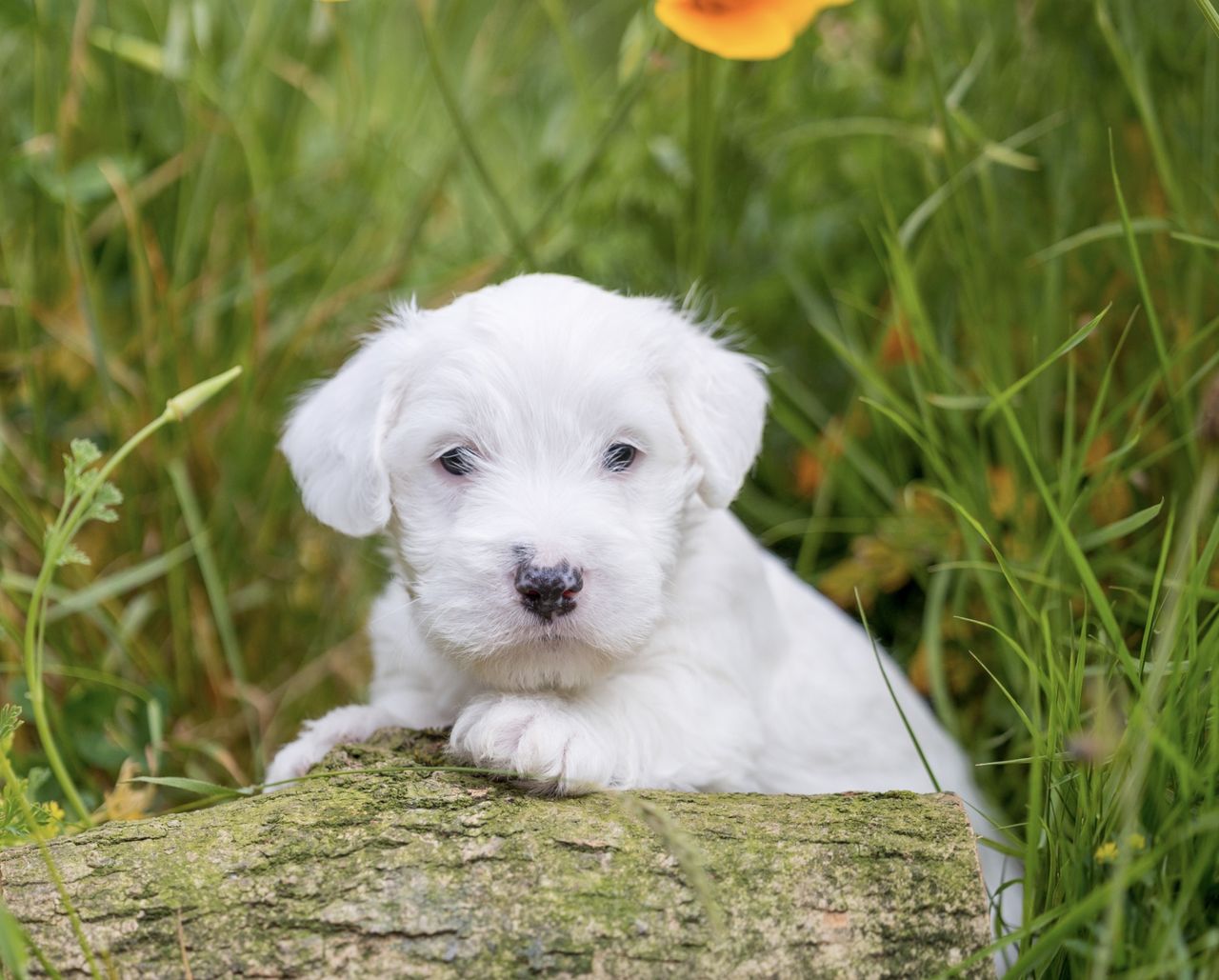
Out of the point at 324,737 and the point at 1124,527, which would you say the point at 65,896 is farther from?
the point at 1124,527

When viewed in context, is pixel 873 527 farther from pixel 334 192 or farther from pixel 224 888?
pixel 224 888

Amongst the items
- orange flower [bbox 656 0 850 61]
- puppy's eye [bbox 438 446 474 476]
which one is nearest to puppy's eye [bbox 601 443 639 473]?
puppy's eye [bbox 438 446 474 476]

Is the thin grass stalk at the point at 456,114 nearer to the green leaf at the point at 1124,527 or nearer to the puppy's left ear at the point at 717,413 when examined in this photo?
the puppy's left ear at the point at 717,413

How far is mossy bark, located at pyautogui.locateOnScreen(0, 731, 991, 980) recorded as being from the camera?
2141 mm

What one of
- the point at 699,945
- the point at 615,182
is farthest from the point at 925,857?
the point at 615,182

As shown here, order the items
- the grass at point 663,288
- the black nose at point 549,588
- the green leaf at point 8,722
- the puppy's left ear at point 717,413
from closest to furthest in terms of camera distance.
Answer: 1. the green leaf at point 8,722
2. the black nose at point 549,588
3. the puppy's left ear at point 717,413
4. the grass at point 663,288

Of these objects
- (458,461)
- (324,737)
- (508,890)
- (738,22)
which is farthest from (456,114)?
(508,890)

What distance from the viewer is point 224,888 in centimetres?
224

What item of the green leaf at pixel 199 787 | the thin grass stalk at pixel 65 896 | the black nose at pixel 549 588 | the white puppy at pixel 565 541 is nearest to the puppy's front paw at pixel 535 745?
the white puppy at pixel 565 541

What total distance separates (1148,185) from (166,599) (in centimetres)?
376

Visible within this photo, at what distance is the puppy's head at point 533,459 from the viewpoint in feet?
8.57

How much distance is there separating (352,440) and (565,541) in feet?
2.22

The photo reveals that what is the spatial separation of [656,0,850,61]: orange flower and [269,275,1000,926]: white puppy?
67 cm

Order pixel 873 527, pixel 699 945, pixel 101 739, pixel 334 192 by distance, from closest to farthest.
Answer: pixel 699 945
pixel 101 739
pixel 873 527
pixel 334 192
